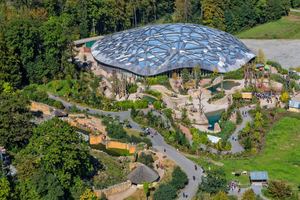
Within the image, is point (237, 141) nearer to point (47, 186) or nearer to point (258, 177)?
point (258, 177)

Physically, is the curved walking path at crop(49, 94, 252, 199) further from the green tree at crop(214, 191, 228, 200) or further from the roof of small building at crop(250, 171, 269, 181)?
the roof of small building at crop(250, 171, 269, 181)

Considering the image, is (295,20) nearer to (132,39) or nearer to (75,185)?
(132,39)

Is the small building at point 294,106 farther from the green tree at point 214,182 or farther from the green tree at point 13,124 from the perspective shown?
the green tree at point 13,124

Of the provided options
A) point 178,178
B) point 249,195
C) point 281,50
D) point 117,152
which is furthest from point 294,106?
point 281,50

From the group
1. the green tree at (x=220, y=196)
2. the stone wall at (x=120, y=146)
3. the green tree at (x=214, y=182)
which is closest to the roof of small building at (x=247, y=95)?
the stone wall at (x=120, y=146)

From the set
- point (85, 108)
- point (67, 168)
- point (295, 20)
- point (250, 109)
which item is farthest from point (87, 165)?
point (295, 20)

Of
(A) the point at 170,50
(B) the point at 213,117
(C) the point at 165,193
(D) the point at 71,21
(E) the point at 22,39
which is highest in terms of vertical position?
(D) the point at 71,21

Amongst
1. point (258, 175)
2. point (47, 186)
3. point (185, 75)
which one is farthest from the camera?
point (185, 75)
